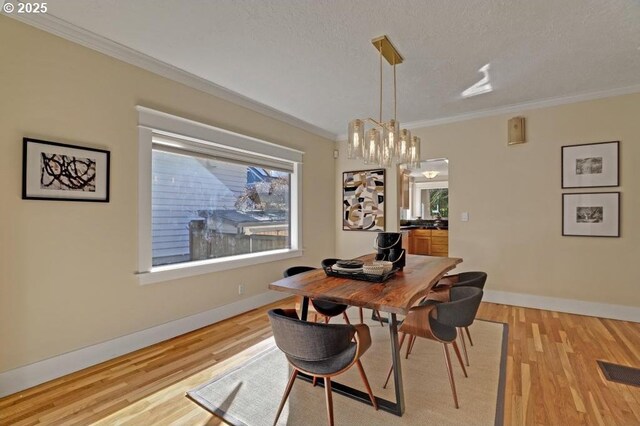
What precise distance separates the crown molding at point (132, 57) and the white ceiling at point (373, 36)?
8cm

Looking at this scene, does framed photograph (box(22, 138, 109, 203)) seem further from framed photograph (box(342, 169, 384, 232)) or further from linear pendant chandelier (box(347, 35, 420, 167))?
framed photograph (box(342, 169, 384, 232))

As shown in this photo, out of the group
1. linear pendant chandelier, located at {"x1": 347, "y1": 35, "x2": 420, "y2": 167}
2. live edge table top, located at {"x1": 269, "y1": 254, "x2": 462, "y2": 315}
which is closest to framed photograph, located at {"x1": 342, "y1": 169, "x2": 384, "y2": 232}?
linear pendant chandelier, located at {"x1": 347, "y1": 35, "x2": 420, "y2": 167}

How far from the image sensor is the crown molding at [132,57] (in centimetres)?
217

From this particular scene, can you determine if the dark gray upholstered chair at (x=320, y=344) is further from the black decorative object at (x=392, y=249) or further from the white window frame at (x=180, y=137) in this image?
the white window frame at (x=180, y=137)

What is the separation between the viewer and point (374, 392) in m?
2.09

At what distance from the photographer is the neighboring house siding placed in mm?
3000

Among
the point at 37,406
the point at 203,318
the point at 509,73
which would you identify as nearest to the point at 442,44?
the point at 509,73

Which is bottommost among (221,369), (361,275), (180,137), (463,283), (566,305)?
(221,369)

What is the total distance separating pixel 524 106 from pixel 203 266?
435cm

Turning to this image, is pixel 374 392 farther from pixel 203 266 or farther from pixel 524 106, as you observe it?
pixel 524 106

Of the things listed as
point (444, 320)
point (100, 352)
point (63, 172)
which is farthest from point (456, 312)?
point (63, 172)

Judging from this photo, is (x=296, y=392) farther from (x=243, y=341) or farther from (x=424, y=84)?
(x=424, y=84)

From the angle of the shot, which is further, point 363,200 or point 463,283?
point 363,200

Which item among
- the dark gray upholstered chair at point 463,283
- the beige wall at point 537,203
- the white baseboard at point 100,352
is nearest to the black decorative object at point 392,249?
the dark gray upholstered chair at point 463,283
